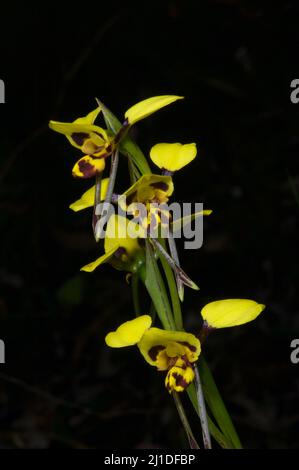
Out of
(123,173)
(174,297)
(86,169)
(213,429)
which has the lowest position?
(213,429)

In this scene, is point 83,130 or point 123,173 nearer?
point 83,130

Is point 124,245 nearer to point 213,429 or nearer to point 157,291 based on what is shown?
point 157,291

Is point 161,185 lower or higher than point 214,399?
higher

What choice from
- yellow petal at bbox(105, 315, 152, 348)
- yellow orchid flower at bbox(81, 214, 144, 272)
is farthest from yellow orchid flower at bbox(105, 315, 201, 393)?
yellow orchid flower at bbox(81, 214, 144, 272)

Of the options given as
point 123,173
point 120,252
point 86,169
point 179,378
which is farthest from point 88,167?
point 123,173

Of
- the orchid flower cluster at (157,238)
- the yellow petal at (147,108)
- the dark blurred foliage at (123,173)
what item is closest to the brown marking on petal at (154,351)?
the orchid flower cluster at (157,238)

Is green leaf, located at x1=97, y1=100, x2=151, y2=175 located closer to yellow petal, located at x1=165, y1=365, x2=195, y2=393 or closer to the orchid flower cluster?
the orchid flower cluster

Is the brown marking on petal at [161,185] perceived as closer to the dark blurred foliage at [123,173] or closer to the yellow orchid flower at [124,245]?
the yellow orchid flower at [124,245]
